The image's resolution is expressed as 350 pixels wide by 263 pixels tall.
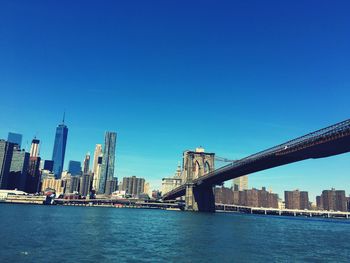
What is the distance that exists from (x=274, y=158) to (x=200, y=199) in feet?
195

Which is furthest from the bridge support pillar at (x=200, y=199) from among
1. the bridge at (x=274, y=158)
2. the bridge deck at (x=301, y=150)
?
the bridge deck at (x=301, y=150)

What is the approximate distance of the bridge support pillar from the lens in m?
127

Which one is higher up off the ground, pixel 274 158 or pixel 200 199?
pixel 274 158

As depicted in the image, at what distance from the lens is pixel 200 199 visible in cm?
12731

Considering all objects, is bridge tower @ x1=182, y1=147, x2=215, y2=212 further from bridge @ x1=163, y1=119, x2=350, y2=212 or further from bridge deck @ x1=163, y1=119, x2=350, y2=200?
bridge deck @ x1=163, y1=119, x2=350, y2=200

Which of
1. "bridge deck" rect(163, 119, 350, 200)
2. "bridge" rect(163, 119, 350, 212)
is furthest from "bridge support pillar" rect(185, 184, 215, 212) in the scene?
"bridge deck" rect(163, 119, 350, 200)

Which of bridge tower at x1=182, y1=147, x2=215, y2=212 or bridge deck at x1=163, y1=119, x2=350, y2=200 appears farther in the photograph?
bridge tower at x1=182, y1=147, x2=215, y2=212

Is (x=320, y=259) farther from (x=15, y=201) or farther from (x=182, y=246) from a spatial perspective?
(x=15, y=201)

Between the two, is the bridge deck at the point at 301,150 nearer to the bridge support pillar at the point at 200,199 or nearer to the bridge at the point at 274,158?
the bridge at the point at 274,158

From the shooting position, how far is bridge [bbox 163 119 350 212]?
5169 centimetres

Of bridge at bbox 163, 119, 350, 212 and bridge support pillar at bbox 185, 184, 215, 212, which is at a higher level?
bridge at bbox 163, 119, 350, 212

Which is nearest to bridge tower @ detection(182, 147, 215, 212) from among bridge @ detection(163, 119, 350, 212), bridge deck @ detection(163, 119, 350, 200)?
bridge @ detection(163, 119, 350, 212)

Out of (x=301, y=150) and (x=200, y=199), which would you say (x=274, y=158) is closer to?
(x=301, y=150)

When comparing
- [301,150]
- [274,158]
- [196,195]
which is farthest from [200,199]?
[301,150]
